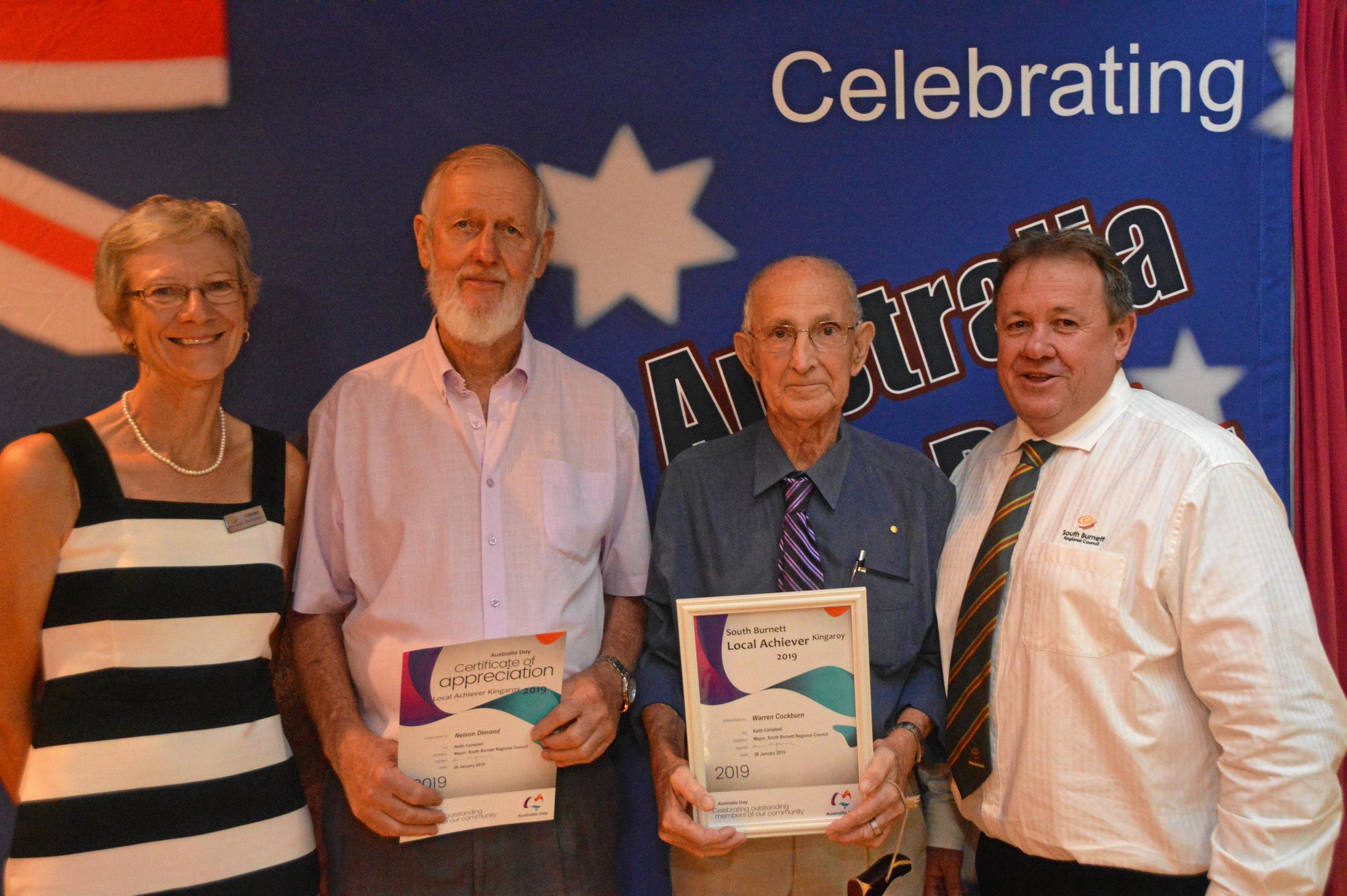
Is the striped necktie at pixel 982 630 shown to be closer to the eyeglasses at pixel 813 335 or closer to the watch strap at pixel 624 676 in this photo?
the eyeglasses at pixel 813 335

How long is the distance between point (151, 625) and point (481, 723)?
0.78 meters

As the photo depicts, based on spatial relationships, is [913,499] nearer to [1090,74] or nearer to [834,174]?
[834,174]

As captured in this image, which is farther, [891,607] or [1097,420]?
[891,607]

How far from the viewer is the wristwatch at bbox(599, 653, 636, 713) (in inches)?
98.6

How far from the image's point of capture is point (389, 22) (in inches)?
119

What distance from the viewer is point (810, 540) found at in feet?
8.10

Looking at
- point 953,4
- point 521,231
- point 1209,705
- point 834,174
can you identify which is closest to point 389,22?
point 521,231

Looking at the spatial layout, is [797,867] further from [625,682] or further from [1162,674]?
[1162,674]

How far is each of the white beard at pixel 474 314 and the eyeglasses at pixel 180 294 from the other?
0.52 meters

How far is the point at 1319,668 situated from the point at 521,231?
2197 mm

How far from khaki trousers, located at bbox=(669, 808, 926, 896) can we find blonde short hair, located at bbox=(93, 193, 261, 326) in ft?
6.63

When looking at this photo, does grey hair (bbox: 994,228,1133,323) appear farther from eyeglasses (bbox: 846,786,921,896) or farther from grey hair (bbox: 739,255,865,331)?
eyeglasses (bbox: 846,786,921,896)

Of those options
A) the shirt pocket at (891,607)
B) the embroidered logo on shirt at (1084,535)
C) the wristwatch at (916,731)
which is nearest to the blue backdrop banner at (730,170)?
the shirt pocket at (891,607)

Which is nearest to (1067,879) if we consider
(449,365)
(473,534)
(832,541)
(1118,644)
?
(1118,644)
